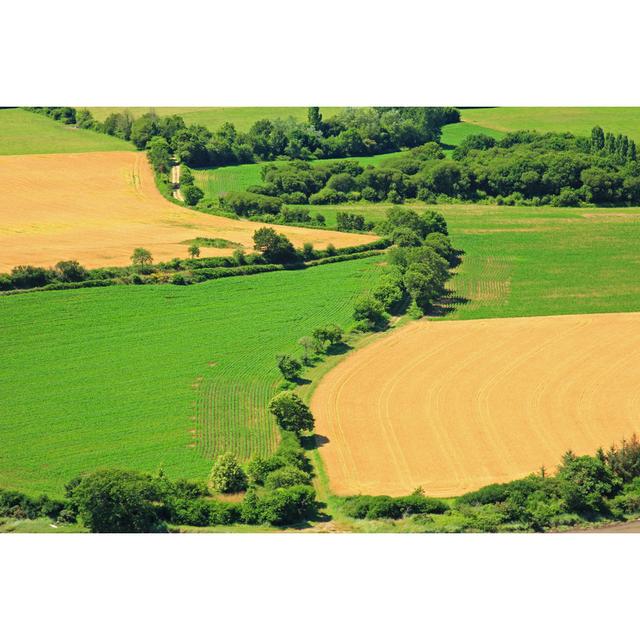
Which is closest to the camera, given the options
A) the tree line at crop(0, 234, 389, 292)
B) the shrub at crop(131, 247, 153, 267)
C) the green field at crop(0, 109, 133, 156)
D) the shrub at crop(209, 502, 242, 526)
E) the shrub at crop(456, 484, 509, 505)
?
the shrub at crop(209, 502, 242, 526)

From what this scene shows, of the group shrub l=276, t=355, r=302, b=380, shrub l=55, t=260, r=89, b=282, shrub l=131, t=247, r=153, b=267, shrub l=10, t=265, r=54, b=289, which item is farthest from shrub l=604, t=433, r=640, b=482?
shrub l=10, t=265, r=54, b=289

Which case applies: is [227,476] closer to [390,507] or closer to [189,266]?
[390,507]

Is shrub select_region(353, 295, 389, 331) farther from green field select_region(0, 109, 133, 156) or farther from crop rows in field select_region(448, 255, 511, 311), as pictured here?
green field select_region(0, 109, 133, 156)

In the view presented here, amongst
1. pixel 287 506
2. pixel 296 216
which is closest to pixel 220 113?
pixel 296 216

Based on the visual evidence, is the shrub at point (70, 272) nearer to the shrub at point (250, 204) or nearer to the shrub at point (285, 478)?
the shrub at point (250, 204)

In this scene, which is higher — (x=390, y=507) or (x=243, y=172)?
(x=243, y=172)

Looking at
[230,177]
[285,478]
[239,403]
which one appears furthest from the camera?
[230,177]

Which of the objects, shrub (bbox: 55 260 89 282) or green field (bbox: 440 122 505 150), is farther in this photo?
green field (bbox: 440 122 505 150)
